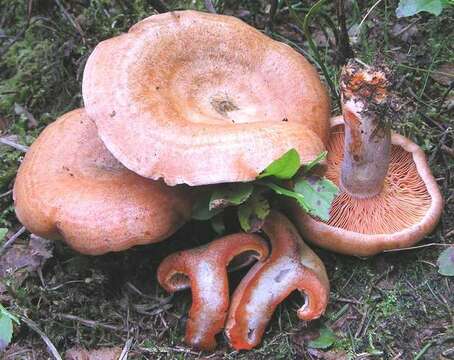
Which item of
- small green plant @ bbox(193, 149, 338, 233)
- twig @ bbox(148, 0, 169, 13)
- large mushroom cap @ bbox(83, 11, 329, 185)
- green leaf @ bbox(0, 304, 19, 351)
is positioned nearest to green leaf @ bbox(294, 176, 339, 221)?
small green plant @ bbox(193, 149, 338, 233)

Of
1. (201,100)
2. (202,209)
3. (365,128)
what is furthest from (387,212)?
(201,100)

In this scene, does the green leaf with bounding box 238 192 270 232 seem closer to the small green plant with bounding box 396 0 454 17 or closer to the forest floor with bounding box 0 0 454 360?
the forest floor with bounding box 0 0 454 360

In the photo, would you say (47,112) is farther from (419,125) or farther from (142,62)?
(419,125)

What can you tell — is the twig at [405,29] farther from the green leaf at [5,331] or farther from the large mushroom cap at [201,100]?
the green leaf at [5,331]

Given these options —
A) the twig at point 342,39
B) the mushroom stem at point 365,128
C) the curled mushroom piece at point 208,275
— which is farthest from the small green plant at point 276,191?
the twig at point 342,39

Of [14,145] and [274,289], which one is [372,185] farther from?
[14,145]

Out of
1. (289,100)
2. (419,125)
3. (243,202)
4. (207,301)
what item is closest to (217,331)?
(207,301)
